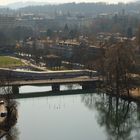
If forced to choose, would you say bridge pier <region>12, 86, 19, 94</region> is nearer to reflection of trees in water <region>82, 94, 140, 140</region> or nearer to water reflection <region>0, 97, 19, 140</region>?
reflection of trees in water <region>82, 94, 140, 140</region>

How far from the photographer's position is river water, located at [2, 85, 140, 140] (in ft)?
37.2

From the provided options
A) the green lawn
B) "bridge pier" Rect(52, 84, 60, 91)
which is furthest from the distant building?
"bridge pier" Rect(52, 84, 60, 91)

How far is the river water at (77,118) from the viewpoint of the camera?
37.2 ft

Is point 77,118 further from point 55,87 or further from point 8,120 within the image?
point 55,87

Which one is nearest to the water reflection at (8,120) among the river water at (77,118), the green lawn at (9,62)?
the river water at (77,118)

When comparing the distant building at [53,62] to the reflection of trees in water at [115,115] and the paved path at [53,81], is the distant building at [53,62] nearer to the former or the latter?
the paved path at [53,81]

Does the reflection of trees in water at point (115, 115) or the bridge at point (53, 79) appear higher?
the reflection of trees in water at point (115, 115)

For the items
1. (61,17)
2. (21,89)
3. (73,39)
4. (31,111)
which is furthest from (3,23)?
(31,111)

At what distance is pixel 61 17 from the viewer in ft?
174

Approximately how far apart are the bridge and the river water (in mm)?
1075

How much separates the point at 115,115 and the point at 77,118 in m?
1.19

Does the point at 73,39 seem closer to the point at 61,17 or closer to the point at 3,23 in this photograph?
the point at 3,23

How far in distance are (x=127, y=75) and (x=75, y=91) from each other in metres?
1.88

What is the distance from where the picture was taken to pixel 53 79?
710 inches
